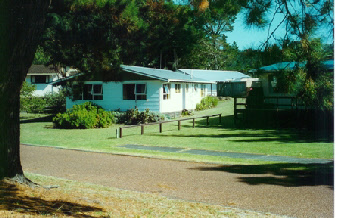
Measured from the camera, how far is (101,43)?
17.7 m

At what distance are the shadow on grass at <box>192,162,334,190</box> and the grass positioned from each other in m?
2.53

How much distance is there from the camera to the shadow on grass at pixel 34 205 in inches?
230

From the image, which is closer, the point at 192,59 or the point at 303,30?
the point at 303,30

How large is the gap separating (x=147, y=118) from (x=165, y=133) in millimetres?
6399

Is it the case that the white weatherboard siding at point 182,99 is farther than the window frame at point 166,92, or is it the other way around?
the white weatherboard siding at point 182,99

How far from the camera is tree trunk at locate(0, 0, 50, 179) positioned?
6.99m

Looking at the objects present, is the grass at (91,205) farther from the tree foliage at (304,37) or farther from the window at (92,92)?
the window at (92,92)

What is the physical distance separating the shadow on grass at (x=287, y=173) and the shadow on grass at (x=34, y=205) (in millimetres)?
4363

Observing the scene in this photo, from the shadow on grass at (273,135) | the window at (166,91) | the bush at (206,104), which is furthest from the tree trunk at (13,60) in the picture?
the bush at (206,104)

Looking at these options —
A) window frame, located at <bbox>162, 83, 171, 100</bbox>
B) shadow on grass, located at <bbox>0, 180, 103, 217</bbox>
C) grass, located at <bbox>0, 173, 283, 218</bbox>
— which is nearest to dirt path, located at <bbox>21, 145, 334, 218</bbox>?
grass, located at <bbox>0, 173, 283, 218</bbox>

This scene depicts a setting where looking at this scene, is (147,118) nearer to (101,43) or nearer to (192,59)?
(101,43)

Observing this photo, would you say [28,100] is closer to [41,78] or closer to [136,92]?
[136,92]

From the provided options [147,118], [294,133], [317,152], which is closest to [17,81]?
[317,152]

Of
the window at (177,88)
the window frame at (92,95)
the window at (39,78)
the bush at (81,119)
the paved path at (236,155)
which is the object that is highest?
the window at (39,78)
